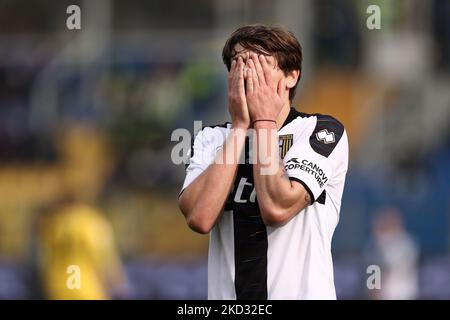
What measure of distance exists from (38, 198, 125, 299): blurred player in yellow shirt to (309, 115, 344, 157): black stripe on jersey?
23.6 ft

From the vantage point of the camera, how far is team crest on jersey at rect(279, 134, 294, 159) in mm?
4891

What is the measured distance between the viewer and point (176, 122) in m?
17.8

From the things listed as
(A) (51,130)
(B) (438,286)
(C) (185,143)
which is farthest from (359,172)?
(C) (185,143)

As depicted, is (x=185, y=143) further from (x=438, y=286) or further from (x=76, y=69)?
(x=76, y=69)

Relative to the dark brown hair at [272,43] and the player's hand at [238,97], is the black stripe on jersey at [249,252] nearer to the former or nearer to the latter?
the player's hand at [238,97]

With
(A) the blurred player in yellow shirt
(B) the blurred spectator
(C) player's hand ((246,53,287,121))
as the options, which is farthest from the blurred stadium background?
(C) player's hand ((246,53,287,121))

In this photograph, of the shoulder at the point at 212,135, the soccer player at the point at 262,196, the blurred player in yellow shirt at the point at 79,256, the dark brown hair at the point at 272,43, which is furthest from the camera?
the blurred player in yellow shirt at the point at 79,256

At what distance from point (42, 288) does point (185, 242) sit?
3213 mm

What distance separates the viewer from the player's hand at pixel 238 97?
15.5 ft

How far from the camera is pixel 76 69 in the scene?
1820cm

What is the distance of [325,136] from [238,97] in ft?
1.57

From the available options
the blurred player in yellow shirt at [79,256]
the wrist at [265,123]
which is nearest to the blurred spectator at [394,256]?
the blurred player in yellow shirt at [79,256]

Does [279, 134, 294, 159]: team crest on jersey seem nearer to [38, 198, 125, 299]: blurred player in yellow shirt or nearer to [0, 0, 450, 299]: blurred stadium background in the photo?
[38, 198, 125, 299]: blurred player in yellow shirt

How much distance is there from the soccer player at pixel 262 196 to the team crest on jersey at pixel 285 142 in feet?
0.05
